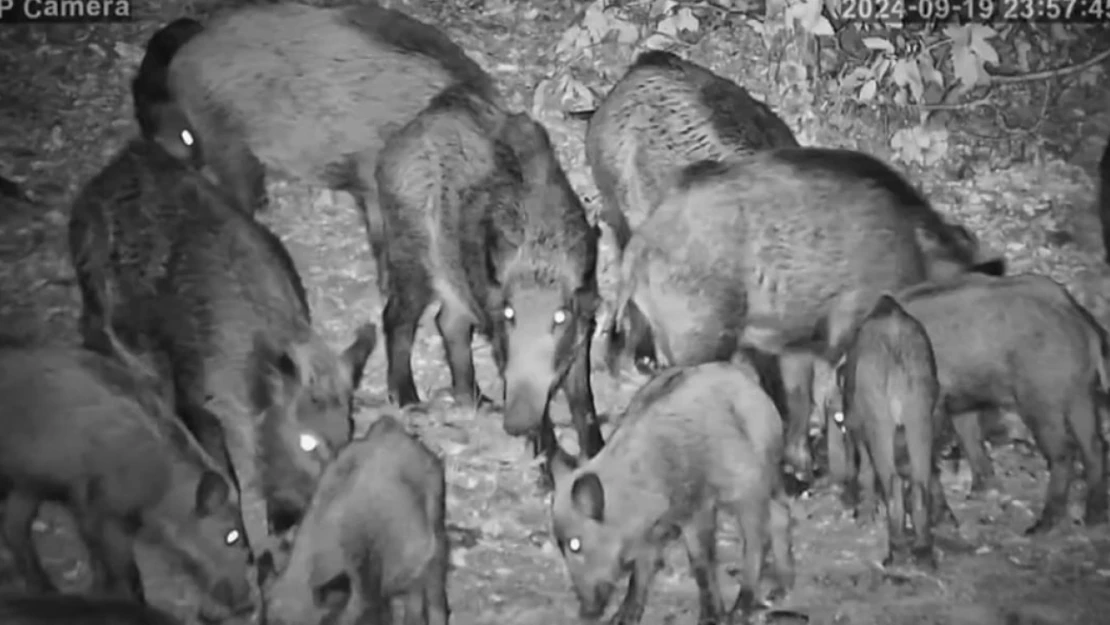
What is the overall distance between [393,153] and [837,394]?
2.51 feet

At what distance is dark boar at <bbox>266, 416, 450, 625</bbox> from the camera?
1.81 metres

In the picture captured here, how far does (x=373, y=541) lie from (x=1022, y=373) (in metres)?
→ 1.00

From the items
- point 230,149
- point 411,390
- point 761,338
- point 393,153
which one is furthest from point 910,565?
point 230,149

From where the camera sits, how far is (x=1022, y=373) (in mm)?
1947

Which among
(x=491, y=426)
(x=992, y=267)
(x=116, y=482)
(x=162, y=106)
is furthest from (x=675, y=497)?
(x=162, y=106)

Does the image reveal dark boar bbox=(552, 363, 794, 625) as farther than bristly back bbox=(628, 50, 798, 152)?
No

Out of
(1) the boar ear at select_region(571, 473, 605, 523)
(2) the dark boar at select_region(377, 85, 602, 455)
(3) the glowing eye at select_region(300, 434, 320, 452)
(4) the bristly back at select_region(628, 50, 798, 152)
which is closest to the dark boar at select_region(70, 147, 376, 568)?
(3) the glowing eye at select_region(300, 434, 320, 452)

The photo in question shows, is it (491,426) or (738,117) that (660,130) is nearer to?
(738,117)

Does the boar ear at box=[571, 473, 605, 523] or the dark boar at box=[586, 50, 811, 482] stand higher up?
the dark boar at box=[586, 50, 811, 482]

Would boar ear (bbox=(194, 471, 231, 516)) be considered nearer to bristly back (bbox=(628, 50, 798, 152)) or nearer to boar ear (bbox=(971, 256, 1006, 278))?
bristly back (bbox=(628, 50, 798, 152))

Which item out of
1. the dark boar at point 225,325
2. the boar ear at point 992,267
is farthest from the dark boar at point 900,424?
the dark boar at point 225,325

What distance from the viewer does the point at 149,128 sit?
194 cm

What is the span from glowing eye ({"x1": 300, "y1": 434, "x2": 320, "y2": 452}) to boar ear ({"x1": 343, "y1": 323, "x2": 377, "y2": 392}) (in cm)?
10

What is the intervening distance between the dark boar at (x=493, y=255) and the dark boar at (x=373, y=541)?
11 cm
